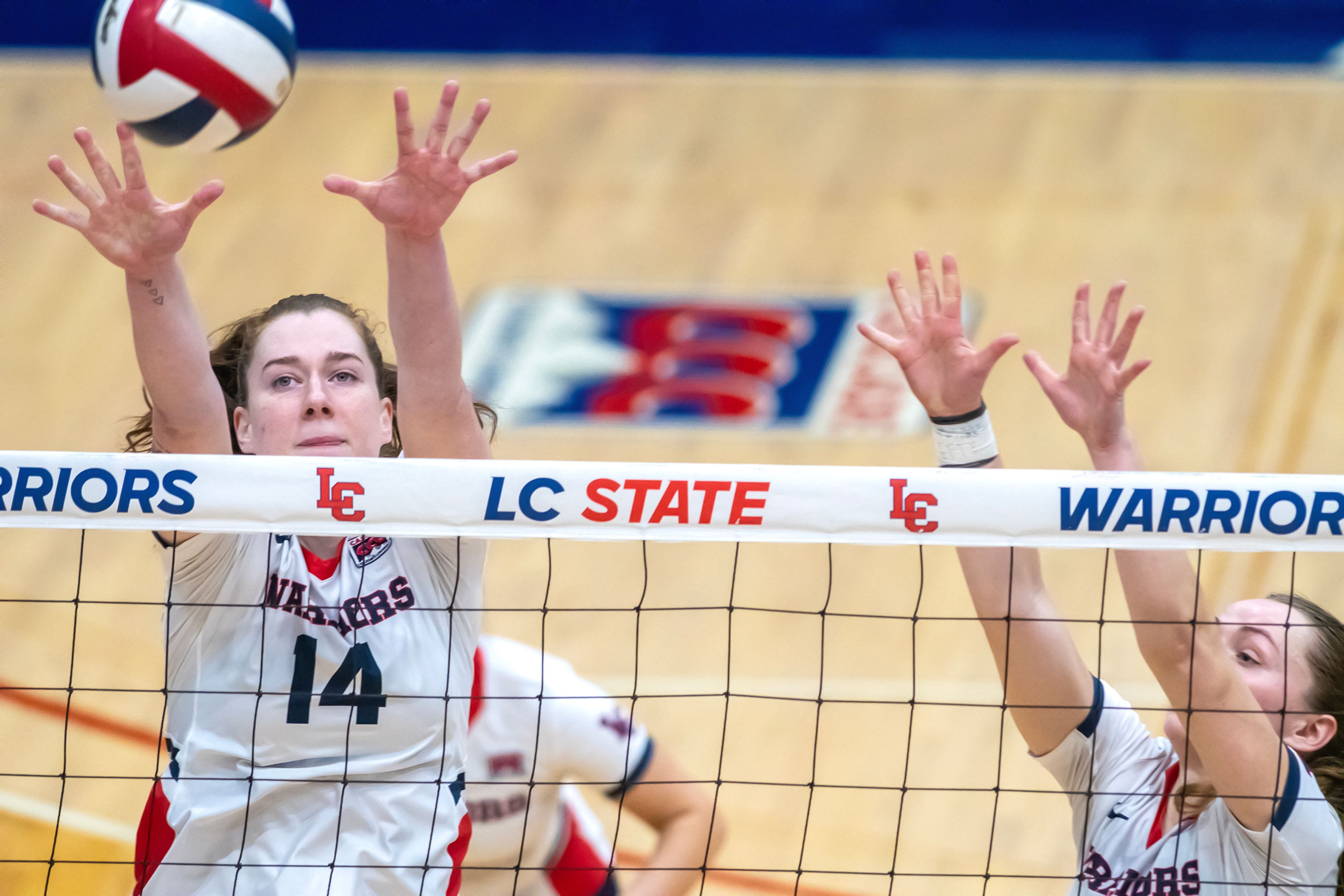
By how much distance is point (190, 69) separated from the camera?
3760mm

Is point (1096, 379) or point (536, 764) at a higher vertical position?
point (1096, 379)

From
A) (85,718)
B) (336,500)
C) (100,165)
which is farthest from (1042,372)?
(85,718)

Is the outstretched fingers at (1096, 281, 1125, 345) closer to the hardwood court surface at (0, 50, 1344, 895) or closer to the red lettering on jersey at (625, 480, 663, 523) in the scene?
the red lettering on jersey at (625, 480, 663, 523)

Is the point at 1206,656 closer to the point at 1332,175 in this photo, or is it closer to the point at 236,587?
the point at 236,587

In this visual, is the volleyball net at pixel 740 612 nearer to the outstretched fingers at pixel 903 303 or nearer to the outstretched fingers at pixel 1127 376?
the outstretched fingers at pixel 1127 376

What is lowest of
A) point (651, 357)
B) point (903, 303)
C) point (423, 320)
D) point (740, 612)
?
point (740, 612)

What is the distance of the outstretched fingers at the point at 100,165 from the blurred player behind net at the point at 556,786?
1457 millimetres

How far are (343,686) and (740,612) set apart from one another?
421 cm

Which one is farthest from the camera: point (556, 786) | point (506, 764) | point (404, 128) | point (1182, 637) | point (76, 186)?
point (556, 786)

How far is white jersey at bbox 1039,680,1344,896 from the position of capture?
2746 mm

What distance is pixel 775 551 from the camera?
6.94 meters

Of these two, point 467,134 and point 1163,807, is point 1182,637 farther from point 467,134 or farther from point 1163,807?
point 467,134

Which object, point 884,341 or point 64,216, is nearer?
point 64,216

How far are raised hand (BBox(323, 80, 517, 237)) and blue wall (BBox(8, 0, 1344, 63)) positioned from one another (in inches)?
330
